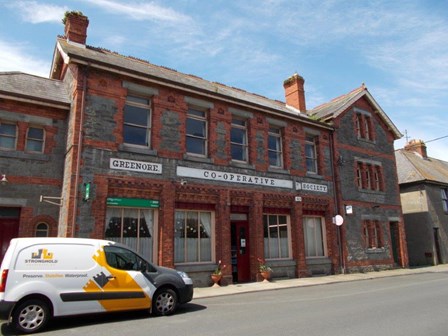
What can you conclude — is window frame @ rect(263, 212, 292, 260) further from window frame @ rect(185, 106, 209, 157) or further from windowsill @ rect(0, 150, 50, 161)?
windowsill @ rect(0, 150, 50, 161)

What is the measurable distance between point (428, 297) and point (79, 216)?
11.0m

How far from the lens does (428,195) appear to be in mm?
26016

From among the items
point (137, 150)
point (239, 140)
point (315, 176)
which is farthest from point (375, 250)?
point (137, 150)

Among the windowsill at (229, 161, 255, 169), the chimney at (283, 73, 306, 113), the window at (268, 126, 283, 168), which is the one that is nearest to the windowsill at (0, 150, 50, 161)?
the windowsill at (229, 161, 255, 169)

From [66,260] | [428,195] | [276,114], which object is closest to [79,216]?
[66,260]

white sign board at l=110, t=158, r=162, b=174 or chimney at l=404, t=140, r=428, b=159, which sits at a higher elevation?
chimney at l=404, t=140, r=428, b=159

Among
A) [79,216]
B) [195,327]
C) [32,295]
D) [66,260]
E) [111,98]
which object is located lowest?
[195,327]

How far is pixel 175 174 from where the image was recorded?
14305 millimetres

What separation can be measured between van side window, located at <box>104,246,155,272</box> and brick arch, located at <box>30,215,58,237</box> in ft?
18.2

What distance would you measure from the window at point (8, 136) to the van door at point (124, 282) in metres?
7.03

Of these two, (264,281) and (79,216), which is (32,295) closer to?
(79,216)

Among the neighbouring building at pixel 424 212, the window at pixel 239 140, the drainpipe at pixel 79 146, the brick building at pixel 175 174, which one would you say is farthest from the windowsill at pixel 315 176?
the drainpipe at pixel 79 146

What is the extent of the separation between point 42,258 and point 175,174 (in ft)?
23.0

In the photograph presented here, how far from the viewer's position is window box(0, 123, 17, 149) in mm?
12790
